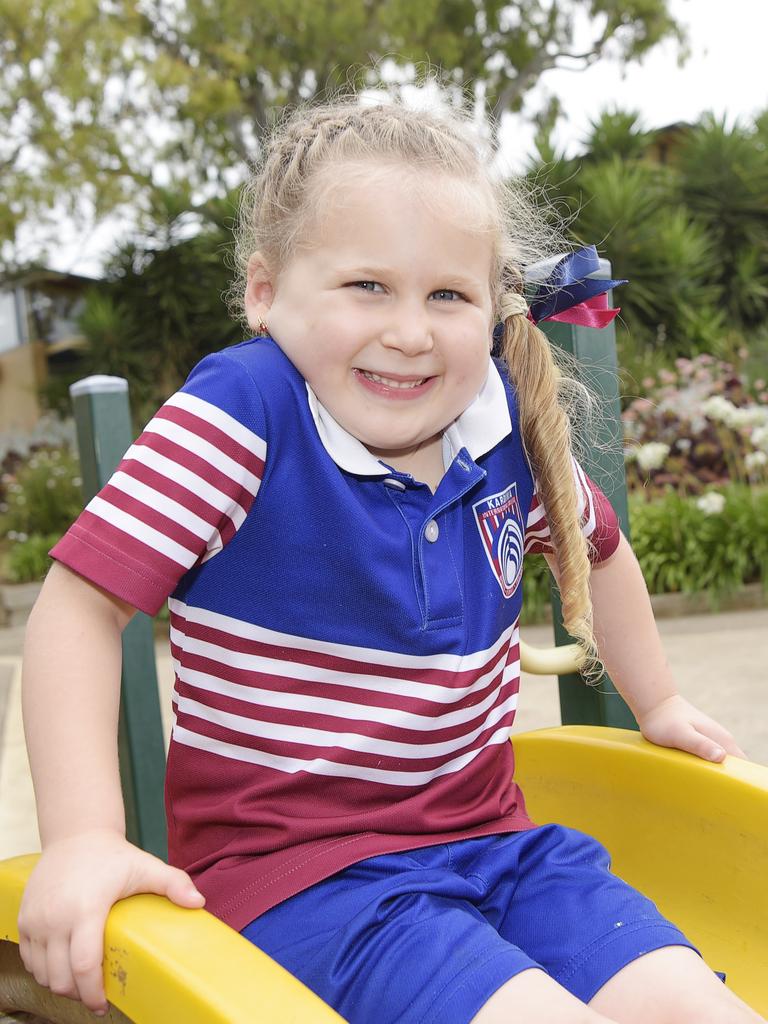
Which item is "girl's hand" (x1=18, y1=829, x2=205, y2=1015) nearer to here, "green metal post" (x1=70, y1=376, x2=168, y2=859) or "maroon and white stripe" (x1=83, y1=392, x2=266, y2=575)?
"maroon and white stripe" (x1=83, y1=392, x2=266, y2=575)

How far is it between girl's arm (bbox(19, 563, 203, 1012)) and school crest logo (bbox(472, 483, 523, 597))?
386mm

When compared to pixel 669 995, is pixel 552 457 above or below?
above

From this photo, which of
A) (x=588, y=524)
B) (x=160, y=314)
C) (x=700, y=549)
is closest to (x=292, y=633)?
(x=588, y=524)

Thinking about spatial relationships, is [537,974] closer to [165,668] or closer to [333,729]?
[333,729]

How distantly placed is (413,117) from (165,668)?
379cm

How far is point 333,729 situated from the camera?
1039 millimetres

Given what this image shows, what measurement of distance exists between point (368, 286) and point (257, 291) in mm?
173

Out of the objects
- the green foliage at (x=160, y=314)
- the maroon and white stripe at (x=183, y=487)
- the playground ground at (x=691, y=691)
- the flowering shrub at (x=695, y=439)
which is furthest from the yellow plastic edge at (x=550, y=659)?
the green foliage at (x=160, y=314)

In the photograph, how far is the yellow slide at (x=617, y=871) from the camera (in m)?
0.78

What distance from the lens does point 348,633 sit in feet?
3.44

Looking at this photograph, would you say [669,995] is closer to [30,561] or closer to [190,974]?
[190,974]

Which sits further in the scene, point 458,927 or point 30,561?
point 30,561

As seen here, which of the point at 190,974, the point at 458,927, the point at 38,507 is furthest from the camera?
the point at 38,507

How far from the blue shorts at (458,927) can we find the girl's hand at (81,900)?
132 millimetres
